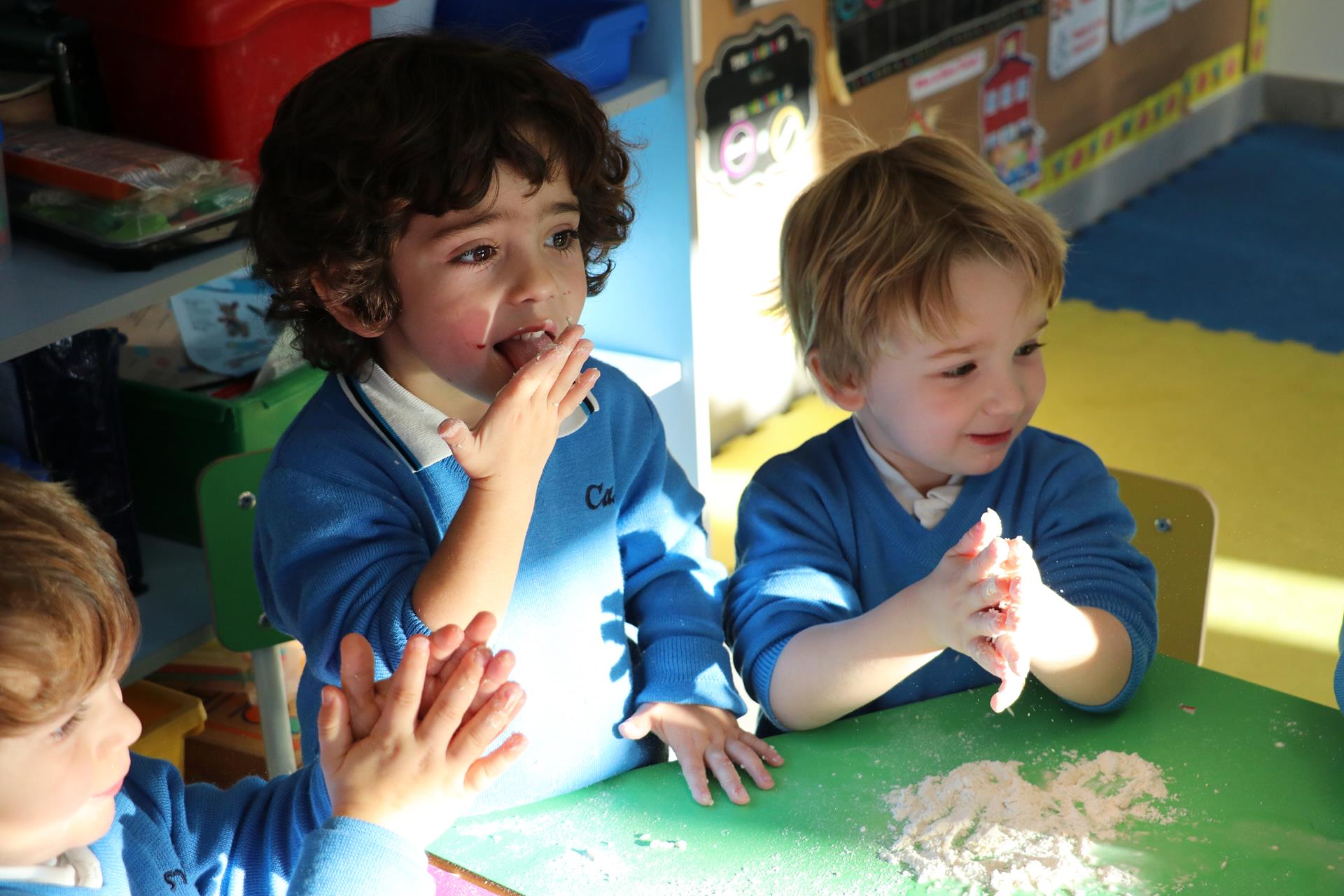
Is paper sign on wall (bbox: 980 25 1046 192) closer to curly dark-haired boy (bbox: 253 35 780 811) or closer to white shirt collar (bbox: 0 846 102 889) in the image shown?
curly dark-haired boy (bbox: 253 35 780 811)

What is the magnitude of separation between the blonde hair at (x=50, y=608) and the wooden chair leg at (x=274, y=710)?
0.80 m

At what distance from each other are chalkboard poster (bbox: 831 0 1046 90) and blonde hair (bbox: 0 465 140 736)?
2.50 metres

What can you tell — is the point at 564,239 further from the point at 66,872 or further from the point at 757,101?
the point at 757,101

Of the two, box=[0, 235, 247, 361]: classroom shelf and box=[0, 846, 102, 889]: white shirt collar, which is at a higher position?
box=[0, 235, 247, 361]: classroom shelf

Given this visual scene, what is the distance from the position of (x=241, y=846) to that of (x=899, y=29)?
8.68 ft

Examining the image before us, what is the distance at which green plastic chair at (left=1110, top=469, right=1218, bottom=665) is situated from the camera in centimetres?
136

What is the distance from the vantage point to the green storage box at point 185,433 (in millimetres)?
1673

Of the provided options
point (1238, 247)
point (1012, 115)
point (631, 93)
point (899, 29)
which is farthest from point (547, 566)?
point (1238, 247)

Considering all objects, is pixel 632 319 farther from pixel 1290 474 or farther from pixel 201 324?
pixel 1290 474

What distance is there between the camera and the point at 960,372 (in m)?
1.25

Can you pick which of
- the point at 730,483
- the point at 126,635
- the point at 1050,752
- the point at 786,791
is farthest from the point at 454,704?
the point at 730,483

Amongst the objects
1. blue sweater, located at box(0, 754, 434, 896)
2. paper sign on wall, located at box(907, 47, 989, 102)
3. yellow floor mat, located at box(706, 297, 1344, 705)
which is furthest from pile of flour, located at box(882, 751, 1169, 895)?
paper sign on wall, located at box(907, 47, 989, 102)

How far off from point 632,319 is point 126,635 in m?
1.25

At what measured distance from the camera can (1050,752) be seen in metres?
1.09
